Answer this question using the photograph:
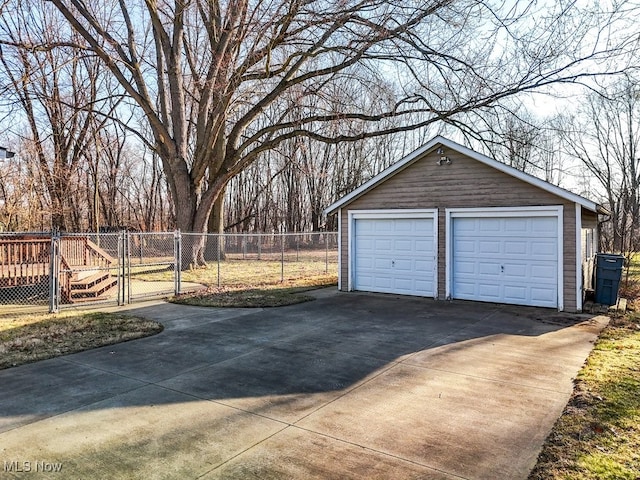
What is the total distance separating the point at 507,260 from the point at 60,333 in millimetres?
9251

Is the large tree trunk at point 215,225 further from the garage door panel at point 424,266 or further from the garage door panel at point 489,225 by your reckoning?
the garage door panel at point 489,225

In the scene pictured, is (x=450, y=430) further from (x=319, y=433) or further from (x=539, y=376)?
(x=539, y=376)

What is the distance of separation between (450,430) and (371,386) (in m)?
1.25

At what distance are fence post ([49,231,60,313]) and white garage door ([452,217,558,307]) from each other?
29.3ft

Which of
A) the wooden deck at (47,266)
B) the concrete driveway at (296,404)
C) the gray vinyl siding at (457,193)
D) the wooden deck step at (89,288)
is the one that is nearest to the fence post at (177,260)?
the wooden deck at (47,266)

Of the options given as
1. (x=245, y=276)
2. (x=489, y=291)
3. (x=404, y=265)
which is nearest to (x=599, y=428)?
(x=489, y=291)

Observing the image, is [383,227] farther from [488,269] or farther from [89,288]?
A: [89,288]

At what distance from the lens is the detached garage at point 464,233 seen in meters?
9.77

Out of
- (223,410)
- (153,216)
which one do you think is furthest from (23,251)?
(153,216)

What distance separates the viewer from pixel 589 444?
3.66 meters

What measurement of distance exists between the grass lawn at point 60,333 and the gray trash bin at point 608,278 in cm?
965

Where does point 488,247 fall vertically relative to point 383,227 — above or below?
below

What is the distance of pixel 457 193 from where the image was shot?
11.0 m

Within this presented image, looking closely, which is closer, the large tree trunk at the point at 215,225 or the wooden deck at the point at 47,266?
the wooden deck at the point at 47,266
